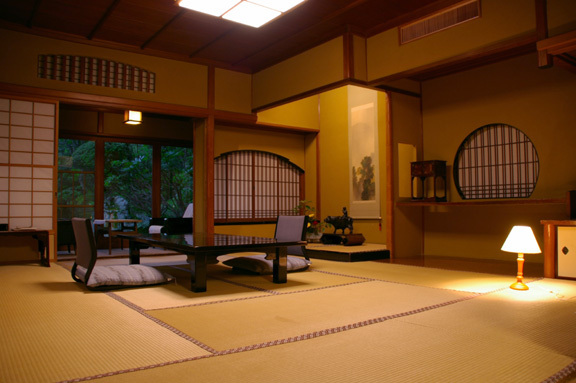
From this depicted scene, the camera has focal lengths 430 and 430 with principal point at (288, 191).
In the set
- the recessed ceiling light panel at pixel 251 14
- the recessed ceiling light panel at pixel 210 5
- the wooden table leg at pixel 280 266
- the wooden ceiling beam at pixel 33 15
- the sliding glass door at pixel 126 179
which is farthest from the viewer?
the sliding glass door at pixel 126 179

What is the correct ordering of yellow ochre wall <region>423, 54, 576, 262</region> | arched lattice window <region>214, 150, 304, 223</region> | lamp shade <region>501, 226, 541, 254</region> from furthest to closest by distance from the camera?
arched lattice window <region>214, 150, 304, 223</region>
yellow ochre wall <region>423, 54, 576, 262</region>
lamp shade <region>501, 226, 541, 254</region>

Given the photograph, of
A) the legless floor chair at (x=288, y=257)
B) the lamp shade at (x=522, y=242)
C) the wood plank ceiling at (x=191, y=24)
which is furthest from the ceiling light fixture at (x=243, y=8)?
the lamp shade at (x=522, y=242)

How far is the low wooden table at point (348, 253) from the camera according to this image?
5.77m

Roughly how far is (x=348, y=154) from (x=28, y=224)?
4.95 m

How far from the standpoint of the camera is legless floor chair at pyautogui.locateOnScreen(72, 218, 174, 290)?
3570 mm

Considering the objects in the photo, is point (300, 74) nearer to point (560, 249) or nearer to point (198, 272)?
point (198, 272)

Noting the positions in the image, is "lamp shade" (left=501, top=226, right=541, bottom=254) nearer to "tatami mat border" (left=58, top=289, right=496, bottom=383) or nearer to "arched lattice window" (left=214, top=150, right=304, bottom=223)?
"tatami mat border" (left=58, top=289, right=496, bottom=383)

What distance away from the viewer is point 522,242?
11.9ft

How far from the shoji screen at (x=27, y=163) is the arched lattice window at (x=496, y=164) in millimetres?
5556

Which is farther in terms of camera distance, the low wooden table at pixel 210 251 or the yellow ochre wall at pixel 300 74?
the yellow ochre wall at pixel 300 74

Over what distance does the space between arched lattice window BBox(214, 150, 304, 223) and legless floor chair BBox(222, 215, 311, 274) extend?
2.51 meters

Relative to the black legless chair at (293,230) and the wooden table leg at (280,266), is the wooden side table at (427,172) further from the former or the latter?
the wooden table leg at (280,266)

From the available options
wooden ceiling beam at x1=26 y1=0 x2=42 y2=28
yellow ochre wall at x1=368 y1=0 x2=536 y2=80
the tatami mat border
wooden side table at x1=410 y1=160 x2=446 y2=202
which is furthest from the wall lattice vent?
wooden side table at x1=410 y1=160 x2=446 y2=202

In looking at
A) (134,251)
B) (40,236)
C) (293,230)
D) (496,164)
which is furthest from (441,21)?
(40,236)
